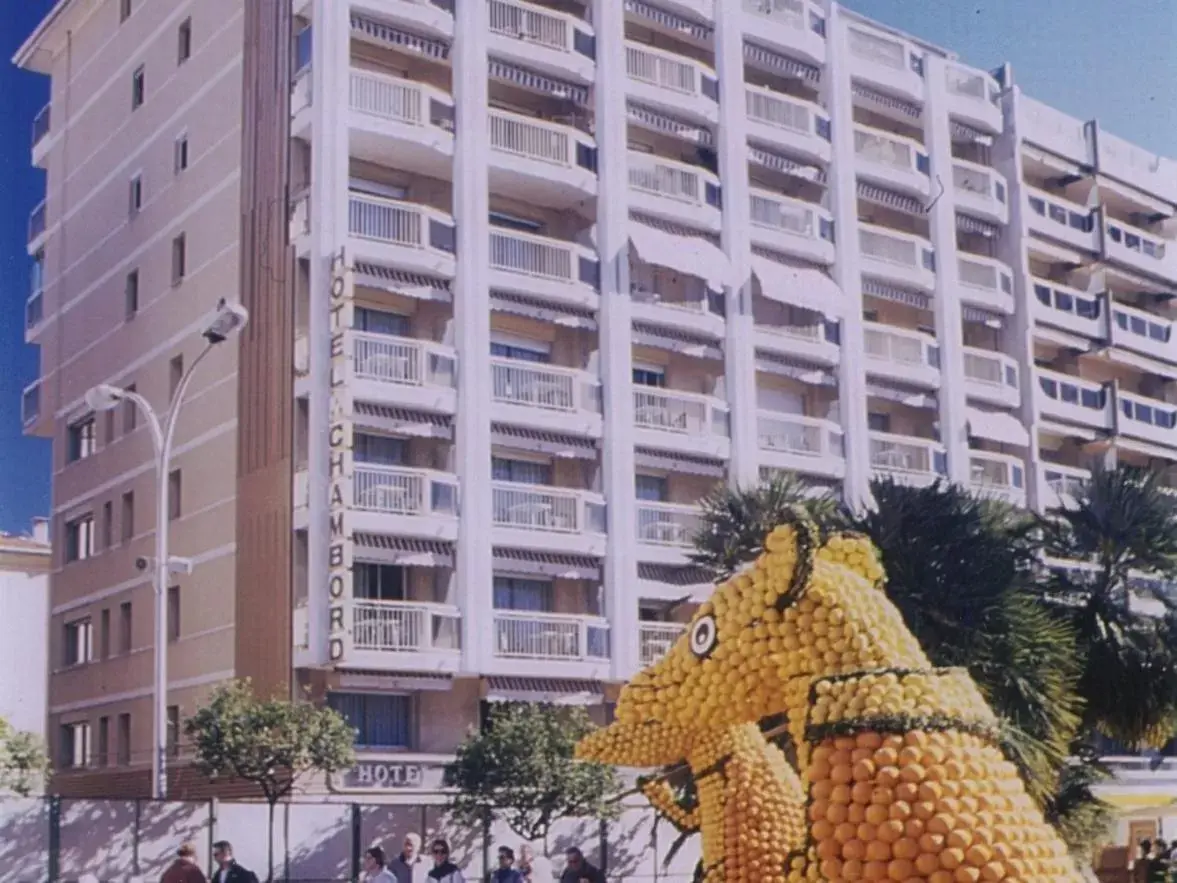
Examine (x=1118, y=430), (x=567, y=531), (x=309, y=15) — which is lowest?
(x=567, y=531)

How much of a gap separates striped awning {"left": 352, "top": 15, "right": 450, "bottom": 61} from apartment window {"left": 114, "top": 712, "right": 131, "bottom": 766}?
31.5 ft

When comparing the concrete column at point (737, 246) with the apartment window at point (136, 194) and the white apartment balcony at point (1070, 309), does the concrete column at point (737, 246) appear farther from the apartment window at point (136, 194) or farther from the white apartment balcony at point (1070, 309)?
the apartment window at point (136, 194)

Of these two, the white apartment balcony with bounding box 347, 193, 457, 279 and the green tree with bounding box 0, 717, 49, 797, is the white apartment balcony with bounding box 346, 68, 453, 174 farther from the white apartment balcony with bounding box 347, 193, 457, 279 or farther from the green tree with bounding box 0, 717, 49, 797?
the green tree with bounding box 0, 717, 49, 797

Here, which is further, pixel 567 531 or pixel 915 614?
pixel 567 531

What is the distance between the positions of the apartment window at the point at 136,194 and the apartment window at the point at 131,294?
0.75 metres

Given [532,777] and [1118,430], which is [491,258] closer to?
[532,777]

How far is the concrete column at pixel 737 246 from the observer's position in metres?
28.2

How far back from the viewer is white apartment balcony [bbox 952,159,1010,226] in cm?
3047

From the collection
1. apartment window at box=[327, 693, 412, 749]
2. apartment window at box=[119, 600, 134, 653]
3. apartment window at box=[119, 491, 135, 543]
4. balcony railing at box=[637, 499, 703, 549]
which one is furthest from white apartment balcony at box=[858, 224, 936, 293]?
apartment window at box=[119, 600, 134, 653]

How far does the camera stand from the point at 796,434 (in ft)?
93.7

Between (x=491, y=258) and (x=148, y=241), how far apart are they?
5595mm

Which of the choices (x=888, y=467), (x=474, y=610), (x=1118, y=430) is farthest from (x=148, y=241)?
(x=1118, y=430)

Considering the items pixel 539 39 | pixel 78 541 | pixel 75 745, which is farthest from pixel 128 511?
pixel 539 39

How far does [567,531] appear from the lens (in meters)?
25.8
